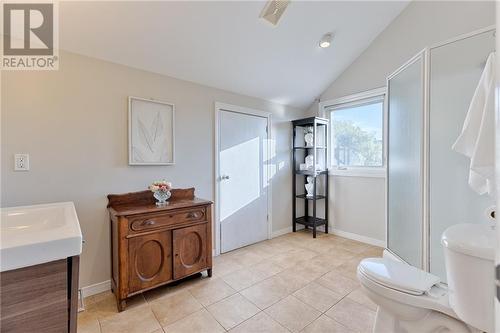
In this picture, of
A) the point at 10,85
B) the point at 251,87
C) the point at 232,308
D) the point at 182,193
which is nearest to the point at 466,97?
the point at 251,87

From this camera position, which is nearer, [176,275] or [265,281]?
[176,275]

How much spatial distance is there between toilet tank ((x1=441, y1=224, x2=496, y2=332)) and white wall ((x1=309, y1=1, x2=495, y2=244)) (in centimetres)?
211

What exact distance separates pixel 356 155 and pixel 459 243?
97.5 inches

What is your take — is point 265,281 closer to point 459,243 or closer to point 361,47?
point 459,243

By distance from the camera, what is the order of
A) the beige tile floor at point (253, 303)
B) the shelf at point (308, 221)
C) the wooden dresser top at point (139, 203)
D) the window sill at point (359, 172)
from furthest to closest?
the shelf at point (308, 221) < the window sill at point (359, 172) < the wooden dresser top at point (139, 203) < the beige tile floor at point (253, 303)

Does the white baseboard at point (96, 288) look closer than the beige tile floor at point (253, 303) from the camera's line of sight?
No

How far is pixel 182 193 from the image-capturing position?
2.51m

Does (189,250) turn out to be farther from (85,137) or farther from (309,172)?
(309,172)

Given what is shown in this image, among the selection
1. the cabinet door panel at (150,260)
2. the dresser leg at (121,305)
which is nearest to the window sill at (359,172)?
the cabinet door panel at (150,260)

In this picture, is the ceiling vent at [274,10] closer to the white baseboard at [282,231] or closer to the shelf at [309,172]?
the shelf at [309,172]

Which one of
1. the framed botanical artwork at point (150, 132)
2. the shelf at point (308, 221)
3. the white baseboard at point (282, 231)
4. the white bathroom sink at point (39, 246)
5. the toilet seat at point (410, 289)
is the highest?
the framed botanical artwork at point (150, 132)

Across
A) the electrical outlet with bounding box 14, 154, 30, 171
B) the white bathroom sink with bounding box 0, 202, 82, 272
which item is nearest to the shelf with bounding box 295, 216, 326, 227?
the white bathroom sink with bounding box 0, 202, 82, 272

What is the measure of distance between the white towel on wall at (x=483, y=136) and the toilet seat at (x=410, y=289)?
1.95 ft

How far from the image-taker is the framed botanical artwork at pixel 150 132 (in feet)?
7.13
